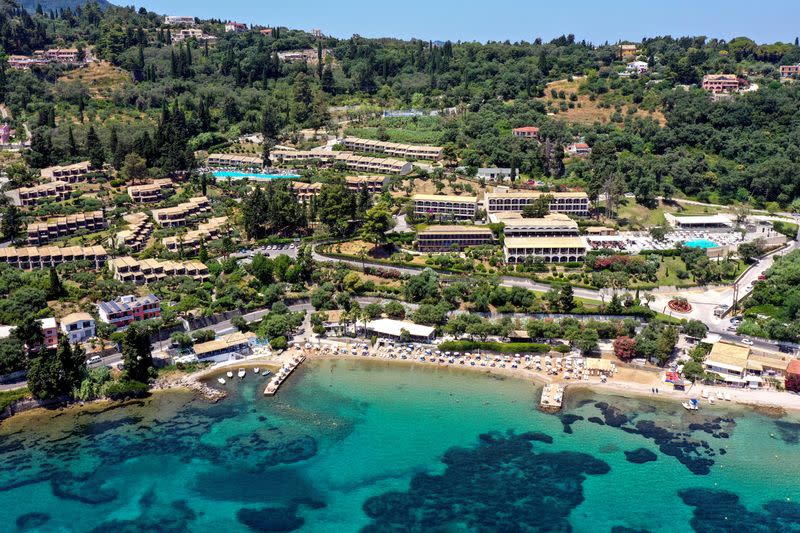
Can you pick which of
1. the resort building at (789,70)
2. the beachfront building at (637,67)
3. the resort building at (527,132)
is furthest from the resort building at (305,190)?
the resort building at (789,70)

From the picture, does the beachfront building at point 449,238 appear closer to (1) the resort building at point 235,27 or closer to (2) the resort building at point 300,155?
(2) the resort building at point 300,155

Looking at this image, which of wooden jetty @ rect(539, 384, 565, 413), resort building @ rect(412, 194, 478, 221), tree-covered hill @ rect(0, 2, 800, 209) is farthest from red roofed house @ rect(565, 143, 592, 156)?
wooden jetty @ rect(539, 384, 565, 413)

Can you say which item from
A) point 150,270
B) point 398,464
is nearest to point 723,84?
point 150,270

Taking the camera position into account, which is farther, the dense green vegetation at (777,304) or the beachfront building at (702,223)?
the beachfront building at (702,223)

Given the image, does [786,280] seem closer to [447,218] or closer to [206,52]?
[447,218]

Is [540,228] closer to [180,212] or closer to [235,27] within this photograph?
[180,212]

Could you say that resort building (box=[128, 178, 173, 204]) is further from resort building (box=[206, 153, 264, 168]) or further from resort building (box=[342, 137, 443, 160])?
resort building (box=[342, 137, 443, 160])
